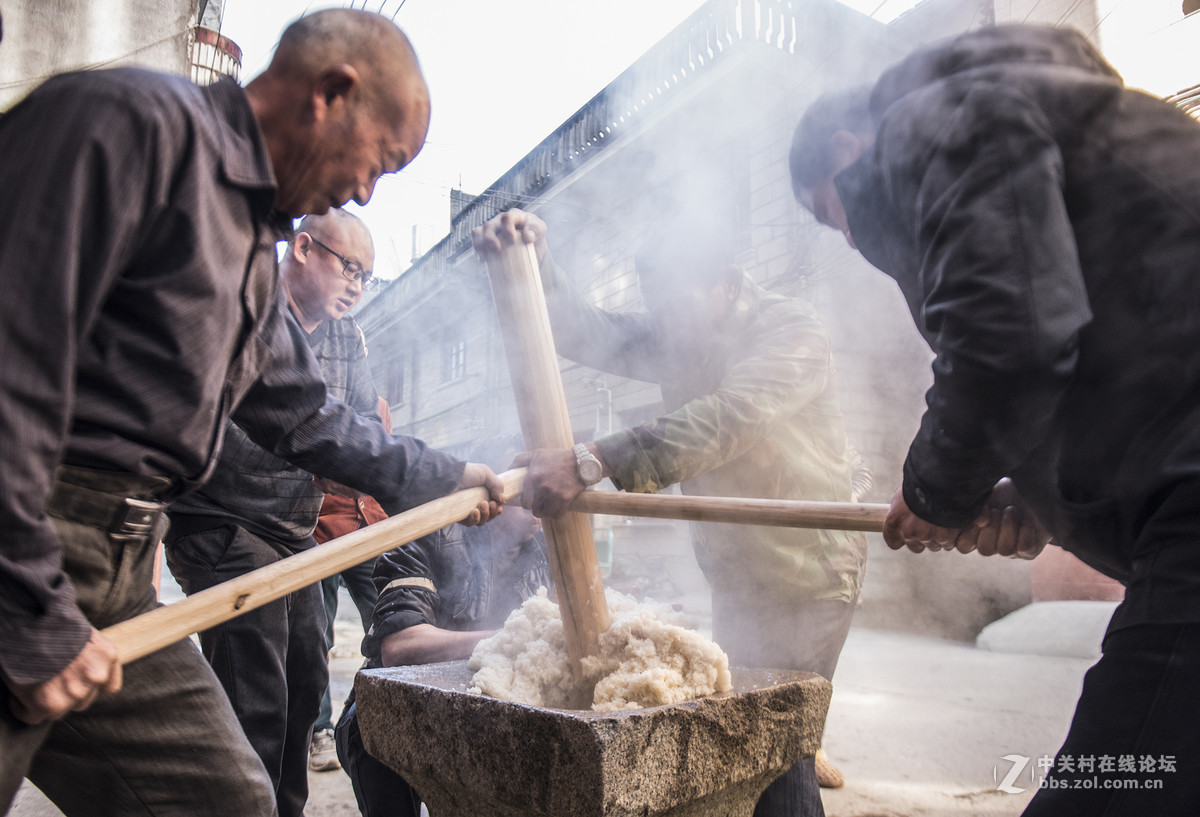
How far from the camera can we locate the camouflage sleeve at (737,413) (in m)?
2.33

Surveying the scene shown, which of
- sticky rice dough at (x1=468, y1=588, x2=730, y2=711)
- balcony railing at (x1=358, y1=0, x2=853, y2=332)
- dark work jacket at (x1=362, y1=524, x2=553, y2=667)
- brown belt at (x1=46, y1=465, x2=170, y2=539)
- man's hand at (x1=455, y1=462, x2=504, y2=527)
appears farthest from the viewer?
balcony railing at (x1=358, y1=0, x2=853, y2=332)

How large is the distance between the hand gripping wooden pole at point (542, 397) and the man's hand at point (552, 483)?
0.05 meters

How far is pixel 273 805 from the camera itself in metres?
1.53

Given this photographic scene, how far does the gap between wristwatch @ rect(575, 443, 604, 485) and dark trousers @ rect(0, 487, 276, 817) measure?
3.50 feet

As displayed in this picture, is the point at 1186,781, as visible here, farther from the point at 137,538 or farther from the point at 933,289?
the point at 137,538

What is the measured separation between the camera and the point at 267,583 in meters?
1.48

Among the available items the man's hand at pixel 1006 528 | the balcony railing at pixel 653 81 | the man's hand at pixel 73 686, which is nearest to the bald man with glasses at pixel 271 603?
the man's hand at pixel 73 686

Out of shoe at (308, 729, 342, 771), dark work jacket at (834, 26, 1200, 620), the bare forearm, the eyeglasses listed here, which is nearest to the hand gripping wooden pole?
the bare forearm

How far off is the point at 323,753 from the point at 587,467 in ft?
9.61

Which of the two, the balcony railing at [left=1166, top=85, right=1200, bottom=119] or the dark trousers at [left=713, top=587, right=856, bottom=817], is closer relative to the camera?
the balcony railing at [left=1166, top=85, right=1200, bottom=119]

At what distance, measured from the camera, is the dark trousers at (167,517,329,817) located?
7.86 feet

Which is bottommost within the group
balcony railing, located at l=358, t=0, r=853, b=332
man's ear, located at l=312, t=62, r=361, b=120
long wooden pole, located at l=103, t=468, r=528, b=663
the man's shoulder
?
long wooden pole, located at l=103, t=468, r=528, b=663

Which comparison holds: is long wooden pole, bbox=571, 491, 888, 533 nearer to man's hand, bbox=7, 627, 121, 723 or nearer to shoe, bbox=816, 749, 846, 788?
man's hand, bbox=7, 627, 121, 723

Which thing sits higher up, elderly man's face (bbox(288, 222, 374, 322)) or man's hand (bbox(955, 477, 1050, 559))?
elderly man's face (bbox(288, 222, 374, 322))
